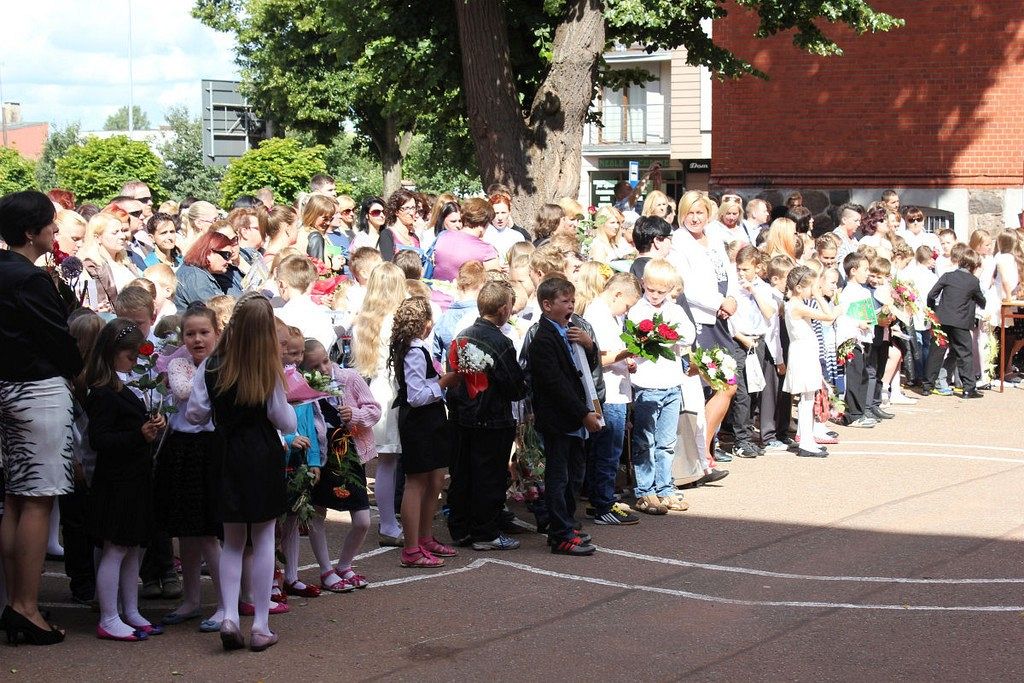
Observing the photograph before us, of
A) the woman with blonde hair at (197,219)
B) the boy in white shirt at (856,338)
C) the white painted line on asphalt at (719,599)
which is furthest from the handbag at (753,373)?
the woman with blonde hair at (197,219)

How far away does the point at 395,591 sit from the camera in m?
8.16

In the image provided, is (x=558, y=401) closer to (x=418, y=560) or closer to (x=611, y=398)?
(x=611, y=398)

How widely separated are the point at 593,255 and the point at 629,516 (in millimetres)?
3929

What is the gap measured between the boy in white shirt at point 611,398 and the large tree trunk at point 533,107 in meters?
9.01

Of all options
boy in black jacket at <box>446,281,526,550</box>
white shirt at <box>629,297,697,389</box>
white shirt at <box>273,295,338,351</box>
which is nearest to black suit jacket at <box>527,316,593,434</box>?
boy in black jacket at <box>446,281,526,550</box>

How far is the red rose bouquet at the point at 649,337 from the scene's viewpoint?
9.87 m

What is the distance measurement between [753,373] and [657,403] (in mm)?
2555

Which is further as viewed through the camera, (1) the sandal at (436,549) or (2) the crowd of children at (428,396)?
(1) the sandal at (436,549)

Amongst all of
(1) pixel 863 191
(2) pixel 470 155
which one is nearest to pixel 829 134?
Result: (1) pixel 863 191

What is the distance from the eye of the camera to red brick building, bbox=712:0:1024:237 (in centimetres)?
2656

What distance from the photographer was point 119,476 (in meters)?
7.18

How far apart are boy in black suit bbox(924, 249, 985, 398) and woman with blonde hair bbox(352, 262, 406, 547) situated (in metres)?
9.90

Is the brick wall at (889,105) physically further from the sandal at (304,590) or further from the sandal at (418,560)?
the sandal at (304,590)

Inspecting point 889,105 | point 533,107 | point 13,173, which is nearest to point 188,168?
point 13,173
